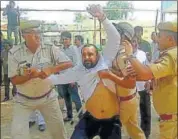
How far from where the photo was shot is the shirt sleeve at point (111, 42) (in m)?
4.25

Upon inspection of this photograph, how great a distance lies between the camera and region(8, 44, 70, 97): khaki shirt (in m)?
4.81

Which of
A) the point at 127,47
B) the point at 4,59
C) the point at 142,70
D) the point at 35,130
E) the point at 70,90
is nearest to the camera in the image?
the point at 142,70

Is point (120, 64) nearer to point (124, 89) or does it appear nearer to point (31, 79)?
point (124, 89)

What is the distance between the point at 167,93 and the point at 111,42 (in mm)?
947

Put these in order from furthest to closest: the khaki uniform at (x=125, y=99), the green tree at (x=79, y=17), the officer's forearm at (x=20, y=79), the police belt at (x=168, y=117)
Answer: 1. the green tree at (x=79, y=17)
2. the officer's forearm at (x=20, y=79)
3. the khaki uniform at (x=125, y=99)
4. the police belt at (x=168, y=117)

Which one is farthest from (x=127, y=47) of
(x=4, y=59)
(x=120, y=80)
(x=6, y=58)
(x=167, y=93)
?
(x=4, y=59)

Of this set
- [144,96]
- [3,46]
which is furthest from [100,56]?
[3,46]

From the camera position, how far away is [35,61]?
4.83m

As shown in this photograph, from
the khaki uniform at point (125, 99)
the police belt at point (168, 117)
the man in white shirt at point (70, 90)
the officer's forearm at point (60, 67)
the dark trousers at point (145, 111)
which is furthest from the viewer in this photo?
the man in white shirt at point (70, 90)

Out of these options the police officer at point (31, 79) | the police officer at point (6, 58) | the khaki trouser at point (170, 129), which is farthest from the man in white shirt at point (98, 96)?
the police officer at point (6, 58)

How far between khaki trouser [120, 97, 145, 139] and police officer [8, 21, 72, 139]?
2.52ft

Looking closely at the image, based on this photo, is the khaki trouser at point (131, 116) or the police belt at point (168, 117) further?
the khaki trouser at point (131, 116)

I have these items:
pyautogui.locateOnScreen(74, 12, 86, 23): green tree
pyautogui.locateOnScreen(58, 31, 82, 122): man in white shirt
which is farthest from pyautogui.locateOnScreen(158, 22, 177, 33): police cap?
pyautogui.locateOnScreen(74, 12, 86, 23): green tree

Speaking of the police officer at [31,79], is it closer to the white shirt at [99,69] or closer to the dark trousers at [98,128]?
the white shirt at [99,69]
